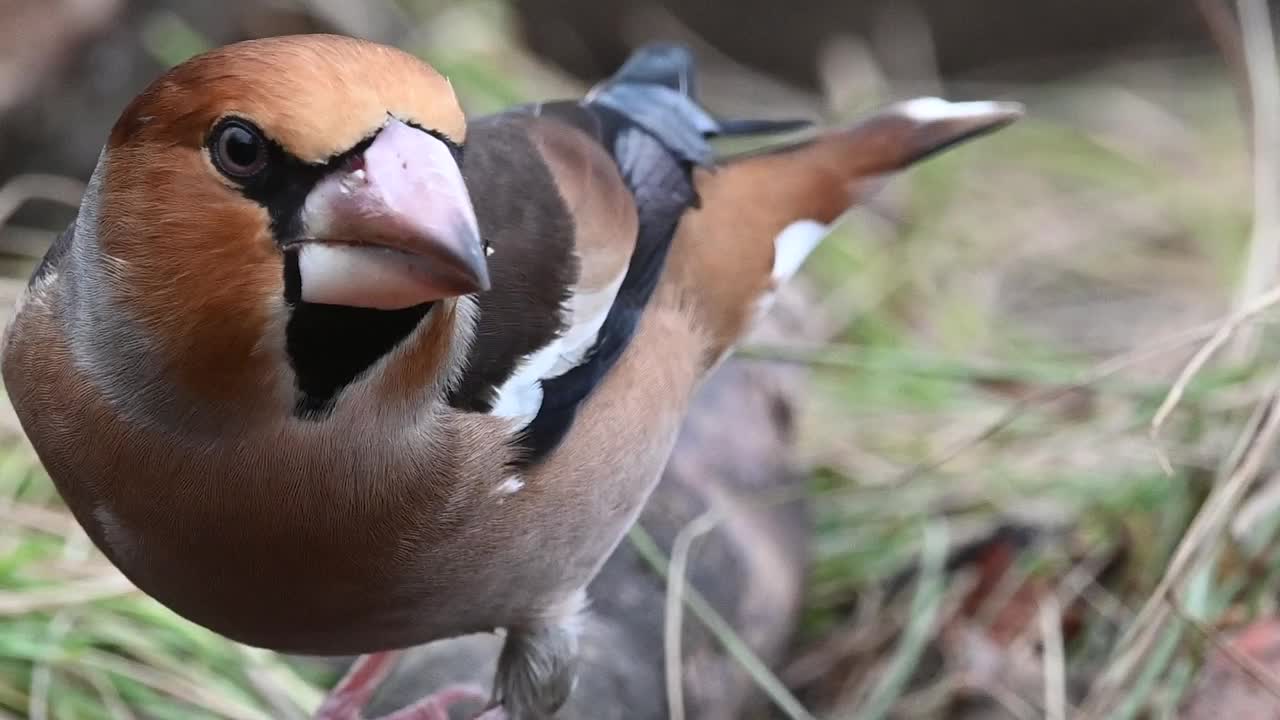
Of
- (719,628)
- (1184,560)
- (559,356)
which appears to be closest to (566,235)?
(559,356)

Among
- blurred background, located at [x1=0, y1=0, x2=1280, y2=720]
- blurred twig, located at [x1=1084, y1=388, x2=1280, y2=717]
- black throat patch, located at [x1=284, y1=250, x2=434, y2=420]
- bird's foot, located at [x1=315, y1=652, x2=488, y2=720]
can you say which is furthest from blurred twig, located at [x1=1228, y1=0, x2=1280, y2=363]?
black throat patch, located at [x1=284, y1=250, x2=434, y2=420]

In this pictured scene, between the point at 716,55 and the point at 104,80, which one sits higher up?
the point at 104,80

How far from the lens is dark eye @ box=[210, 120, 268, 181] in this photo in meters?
1.09

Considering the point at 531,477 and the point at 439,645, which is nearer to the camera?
the point at 531,477

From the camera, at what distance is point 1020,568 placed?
7.91ft

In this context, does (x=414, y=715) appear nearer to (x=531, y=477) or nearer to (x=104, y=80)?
(x=531, y=477)

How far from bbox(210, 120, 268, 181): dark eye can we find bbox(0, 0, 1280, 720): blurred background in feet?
3.38

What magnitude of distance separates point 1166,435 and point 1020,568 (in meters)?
0.36

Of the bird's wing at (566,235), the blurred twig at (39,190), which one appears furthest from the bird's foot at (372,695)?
the blurred twig at (39,190)

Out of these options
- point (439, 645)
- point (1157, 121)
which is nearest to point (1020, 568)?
point (439, 645)

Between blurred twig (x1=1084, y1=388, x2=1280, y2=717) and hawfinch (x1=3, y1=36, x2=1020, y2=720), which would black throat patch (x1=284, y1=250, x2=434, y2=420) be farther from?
blurred twig (x1=1084, y1=388, x2=1280, y2=717)

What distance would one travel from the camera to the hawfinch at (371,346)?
1096mm

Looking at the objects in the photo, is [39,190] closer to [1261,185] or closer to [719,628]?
[719,628]

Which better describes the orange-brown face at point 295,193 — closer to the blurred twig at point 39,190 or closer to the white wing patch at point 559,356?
the white wing patch at point 559,356
